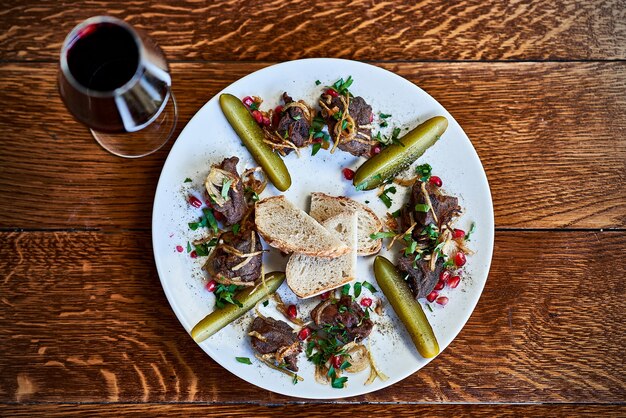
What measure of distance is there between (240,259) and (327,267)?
480 millimetres

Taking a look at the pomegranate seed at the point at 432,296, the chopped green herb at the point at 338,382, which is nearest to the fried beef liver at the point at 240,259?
the chopped green herb at the point at 338,382

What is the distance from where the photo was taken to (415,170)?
3.48 m

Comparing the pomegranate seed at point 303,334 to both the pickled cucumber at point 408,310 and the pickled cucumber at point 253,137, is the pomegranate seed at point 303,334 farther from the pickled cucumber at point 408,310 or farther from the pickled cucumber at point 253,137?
the pickled cucumber at point 253,137

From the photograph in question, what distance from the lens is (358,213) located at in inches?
135

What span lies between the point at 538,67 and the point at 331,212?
1.58 meters

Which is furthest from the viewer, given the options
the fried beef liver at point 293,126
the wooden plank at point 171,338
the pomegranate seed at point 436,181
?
the wooden plank at point 171,338

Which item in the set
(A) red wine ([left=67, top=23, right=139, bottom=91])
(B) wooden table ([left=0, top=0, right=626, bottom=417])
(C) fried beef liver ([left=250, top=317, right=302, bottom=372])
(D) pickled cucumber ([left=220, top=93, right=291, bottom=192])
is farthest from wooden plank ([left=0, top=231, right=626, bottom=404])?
(A) red wine ([left=67, top=23, right=139, bottom=91])

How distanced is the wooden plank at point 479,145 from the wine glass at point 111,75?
74 centimetres

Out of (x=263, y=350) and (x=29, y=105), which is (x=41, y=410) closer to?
(x=263, y=350)

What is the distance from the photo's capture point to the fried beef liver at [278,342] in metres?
3.29

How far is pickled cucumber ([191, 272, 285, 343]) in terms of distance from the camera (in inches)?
131

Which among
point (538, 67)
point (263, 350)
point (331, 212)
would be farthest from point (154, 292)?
point (538, 67)

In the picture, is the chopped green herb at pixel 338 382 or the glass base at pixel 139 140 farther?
the glass base at pixel 139 140

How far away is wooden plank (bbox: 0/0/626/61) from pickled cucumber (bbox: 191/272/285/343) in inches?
54.4
